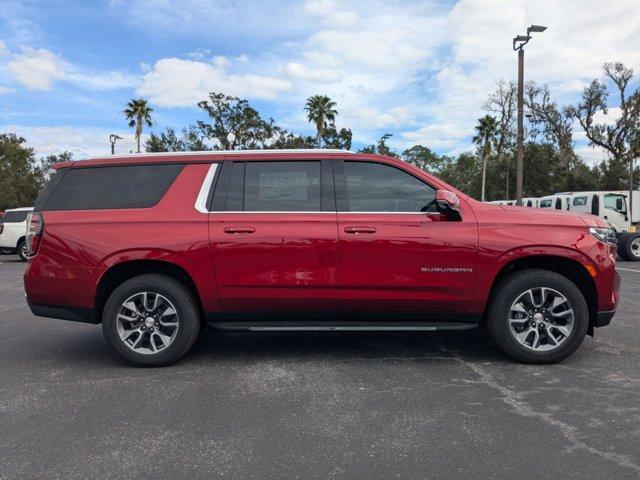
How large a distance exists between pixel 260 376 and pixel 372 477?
70.1 inches

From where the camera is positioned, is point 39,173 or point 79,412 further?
point 39,173

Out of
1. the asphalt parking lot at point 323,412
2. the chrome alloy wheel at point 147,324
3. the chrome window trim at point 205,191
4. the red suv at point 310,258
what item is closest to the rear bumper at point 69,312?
the red suv at point 310,258

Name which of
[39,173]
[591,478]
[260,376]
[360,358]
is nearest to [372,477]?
[591,478]

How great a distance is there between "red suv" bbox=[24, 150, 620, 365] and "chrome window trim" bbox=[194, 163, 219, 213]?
0.01m

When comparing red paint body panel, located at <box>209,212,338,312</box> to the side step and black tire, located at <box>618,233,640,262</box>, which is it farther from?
black tire, located at <box>618,233,640,262</box>

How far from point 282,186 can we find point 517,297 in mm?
2262

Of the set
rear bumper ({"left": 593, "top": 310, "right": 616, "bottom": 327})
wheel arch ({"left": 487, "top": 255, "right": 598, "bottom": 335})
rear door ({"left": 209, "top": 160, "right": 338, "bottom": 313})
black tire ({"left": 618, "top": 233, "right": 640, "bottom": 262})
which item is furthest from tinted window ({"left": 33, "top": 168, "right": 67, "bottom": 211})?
black tire ({"left": 618, "top": 233, "right": 640, "bottom": 262})

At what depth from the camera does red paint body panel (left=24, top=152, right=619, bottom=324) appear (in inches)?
171

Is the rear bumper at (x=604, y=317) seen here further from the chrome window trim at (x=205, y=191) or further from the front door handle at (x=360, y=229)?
the chrome window trim at (x=205, y=191)

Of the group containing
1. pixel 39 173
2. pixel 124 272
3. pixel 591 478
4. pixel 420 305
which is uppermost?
pixel 39 173

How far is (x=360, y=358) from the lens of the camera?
4.74 meters

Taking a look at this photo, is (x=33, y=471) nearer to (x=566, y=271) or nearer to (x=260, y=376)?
(x=260, y=376)

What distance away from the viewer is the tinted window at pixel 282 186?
14.7 ft

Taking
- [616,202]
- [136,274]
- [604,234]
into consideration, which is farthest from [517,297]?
[616,202]
